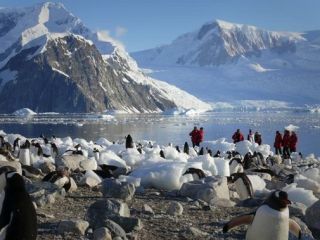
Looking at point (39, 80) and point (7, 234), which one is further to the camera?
point (39, 80)

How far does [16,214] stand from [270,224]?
2227 millimetres

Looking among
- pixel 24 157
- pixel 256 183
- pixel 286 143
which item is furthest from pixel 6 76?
pixel 256 183

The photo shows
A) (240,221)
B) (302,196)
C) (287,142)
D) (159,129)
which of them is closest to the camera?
(240,221)

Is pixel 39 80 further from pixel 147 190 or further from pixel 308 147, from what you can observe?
pixel 147 190

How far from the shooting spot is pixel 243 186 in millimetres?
8547

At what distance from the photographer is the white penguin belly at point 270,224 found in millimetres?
4691

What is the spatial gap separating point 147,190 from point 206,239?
10.2 feet

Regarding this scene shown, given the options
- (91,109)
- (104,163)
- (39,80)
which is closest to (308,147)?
(104,163)

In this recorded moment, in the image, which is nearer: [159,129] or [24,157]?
[24,157]

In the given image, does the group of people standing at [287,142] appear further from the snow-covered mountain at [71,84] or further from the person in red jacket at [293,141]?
the snow-covered mountain at [71,84]

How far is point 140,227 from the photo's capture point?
5605 millimetres

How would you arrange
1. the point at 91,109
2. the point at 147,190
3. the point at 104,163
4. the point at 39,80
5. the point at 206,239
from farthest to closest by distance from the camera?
the point at 39,80
the point at 91,109
the point at 104,163
the point at 147,190
the point at 206,239

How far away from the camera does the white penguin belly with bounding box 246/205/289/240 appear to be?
15.4 feet

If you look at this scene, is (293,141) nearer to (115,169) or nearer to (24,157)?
(115,169)
